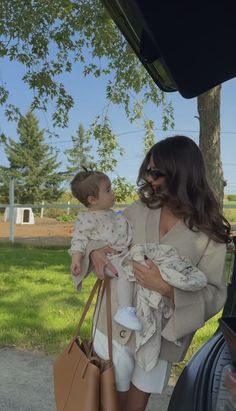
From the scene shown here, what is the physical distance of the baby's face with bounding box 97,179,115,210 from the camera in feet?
7.43

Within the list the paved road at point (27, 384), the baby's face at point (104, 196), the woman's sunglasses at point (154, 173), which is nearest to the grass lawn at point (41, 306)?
the paved road at point (27, 384)

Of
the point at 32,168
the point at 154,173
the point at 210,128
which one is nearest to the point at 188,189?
the point at 154,173

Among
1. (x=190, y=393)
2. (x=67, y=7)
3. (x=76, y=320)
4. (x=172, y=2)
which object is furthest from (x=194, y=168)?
(x=67, y=7)

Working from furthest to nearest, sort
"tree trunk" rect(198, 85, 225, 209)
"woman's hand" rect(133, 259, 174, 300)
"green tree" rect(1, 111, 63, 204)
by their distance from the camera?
1. "green tree" rect(1, 111, 63, 204)
2. "tree trunk" rect(198, 85, 225, 209)
3. "woman's hand" rect(133, 259, 174, 300)

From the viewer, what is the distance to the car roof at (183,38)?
4.90 ft

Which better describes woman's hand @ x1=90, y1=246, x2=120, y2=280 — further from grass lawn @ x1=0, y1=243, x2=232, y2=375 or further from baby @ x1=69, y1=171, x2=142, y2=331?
grass lawn @ x1=0, y1=243, x2=232, y2=375

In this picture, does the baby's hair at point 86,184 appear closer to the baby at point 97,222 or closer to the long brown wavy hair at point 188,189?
the baby at point 97,222

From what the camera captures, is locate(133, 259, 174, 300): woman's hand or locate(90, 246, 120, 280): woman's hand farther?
locate(90, 246, 120, 280): woman's hand

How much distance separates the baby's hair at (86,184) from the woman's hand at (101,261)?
253mm

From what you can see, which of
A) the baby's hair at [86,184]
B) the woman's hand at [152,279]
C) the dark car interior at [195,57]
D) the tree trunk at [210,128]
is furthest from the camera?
the tree trunk at [210,128]

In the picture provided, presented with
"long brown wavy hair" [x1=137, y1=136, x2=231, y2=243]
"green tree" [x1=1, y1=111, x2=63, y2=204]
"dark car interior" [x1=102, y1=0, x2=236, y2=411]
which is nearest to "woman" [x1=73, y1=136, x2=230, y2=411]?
"long brown wavy hair" [x1=137, y1=136, x2=231, y2=243]

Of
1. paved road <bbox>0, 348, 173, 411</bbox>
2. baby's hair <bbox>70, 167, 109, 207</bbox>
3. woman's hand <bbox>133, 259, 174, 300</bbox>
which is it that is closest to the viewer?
woman's hand <bbox>133, 259, 174, 300</bbox>

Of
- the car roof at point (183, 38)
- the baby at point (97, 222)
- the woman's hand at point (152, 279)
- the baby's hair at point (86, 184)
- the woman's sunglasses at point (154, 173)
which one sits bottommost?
the woman's hand at point (152, 279)

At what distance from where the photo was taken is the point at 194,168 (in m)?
2.03
